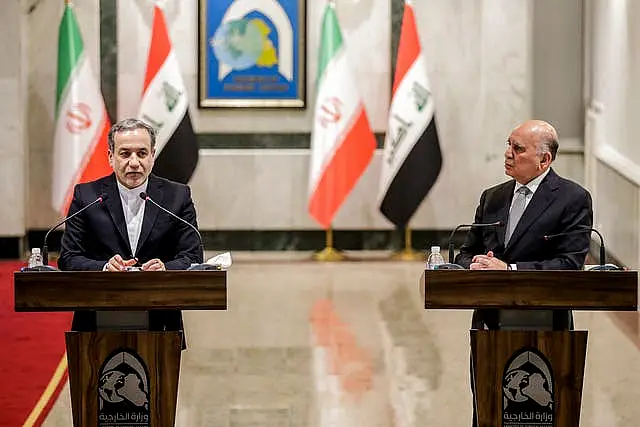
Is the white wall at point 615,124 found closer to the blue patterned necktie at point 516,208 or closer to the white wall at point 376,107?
the white wall at point 376,107

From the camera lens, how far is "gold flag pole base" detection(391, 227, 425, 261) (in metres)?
13.5

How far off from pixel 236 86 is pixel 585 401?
6739 millimetres

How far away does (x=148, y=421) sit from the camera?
5535 millimetres

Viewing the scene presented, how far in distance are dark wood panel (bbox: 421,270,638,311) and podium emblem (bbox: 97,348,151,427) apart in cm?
112

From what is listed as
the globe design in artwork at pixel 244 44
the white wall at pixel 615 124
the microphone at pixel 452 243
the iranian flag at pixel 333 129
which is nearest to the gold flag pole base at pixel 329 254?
the iranian flag at pixel 333 129

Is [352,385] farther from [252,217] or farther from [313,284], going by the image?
[252,217]

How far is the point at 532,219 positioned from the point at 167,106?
7.93 metres

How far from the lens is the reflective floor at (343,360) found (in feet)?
25.0

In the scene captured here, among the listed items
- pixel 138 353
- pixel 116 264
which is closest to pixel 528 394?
pixel 138 353

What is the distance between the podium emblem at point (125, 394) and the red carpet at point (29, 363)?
189 centimetres

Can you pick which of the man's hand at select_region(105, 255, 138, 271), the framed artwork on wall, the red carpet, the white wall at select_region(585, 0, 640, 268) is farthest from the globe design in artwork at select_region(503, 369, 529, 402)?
the framed artwork on wall

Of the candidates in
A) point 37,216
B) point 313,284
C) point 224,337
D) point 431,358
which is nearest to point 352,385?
point 431,358

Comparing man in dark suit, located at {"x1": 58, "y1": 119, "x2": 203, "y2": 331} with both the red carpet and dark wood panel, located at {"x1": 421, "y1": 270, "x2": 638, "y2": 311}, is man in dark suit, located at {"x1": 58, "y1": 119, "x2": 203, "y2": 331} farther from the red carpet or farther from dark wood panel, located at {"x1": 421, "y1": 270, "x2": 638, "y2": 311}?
the red carpet

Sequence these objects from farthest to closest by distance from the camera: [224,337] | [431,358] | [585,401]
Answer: [224,337], [431,358], [585,401]
